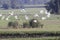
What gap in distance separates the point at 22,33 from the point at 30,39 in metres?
1.59

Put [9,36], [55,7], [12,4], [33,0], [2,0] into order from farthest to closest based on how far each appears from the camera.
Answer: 1. [33,0]
2. [2,0]
3. [12,4]
4. [55,7]
5. [9,36]

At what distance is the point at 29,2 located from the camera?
155m

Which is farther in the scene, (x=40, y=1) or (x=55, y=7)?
(x=40, y=1)

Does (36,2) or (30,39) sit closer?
(30,39)

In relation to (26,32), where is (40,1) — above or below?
below

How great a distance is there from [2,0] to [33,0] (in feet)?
97.2

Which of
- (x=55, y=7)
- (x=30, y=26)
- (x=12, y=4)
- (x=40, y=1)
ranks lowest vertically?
(x=40, y=1)

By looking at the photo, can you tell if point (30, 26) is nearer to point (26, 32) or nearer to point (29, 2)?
point (26, 32)

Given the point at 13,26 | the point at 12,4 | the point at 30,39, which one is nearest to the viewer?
the point at 30,39

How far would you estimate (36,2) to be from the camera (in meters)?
155

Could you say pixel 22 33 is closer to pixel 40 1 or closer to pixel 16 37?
pixel 16 37

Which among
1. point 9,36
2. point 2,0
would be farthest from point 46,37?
point 2,0

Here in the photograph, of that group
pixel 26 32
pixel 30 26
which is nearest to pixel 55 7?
pixel 30 26

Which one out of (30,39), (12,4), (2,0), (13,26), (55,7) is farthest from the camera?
(2,0)
